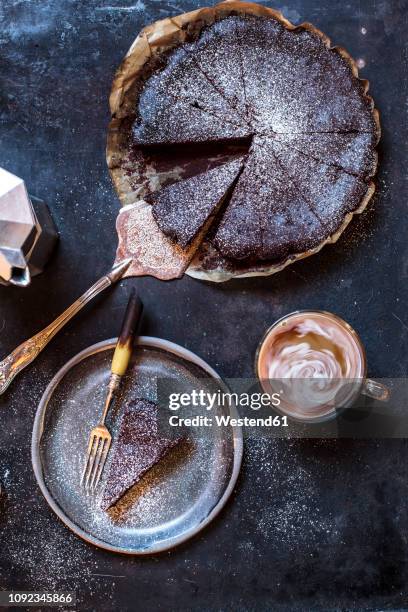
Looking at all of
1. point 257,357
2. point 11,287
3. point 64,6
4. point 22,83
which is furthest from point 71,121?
point 257,357

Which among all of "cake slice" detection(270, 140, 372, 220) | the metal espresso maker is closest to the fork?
the metal espresso maker

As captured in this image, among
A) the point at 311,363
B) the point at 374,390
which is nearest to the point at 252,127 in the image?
the point at 311,363

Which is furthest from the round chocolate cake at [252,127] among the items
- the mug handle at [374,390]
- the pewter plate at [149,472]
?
the mug handle at [374,390]

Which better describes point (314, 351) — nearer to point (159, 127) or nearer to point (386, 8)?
point (159, 127)

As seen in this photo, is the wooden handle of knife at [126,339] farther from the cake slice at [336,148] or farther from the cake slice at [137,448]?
the cake slice at [336,148]

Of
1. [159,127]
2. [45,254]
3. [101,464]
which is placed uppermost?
[159,127]
